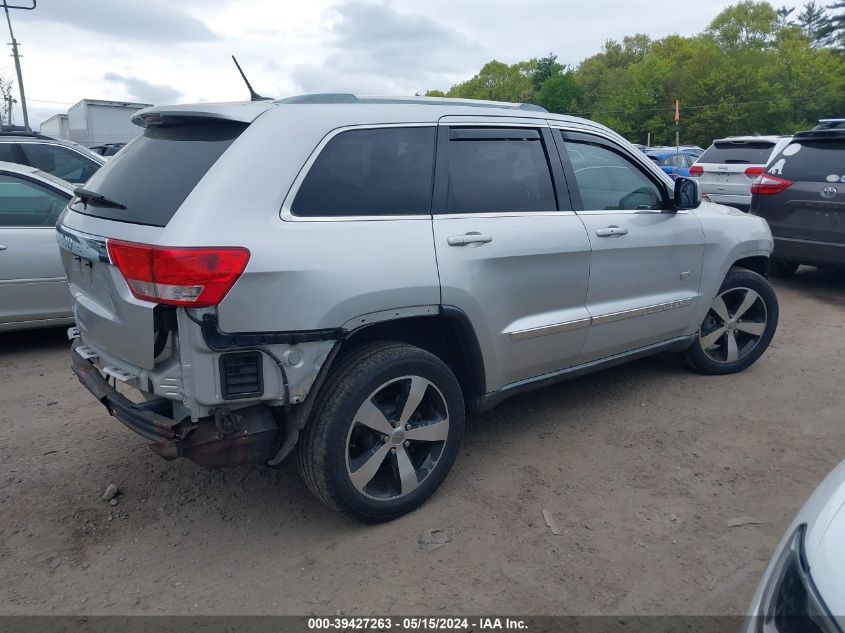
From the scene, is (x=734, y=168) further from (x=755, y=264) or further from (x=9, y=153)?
(x=9, y=153)

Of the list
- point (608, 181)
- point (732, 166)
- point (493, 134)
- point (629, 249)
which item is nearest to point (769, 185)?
point (732, 166)

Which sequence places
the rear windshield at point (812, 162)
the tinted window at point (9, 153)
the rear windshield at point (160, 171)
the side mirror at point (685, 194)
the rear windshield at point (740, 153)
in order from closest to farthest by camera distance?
the rear windshield at point (160, 171) < the side mirror at point (685, 194) < the rear windshield at point (812, 162) < the tinted window at point (9, 153) < the rear windshield at point (740, 153)

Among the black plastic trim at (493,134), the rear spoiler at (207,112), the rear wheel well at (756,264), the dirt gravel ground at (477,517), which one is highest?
the rear spoiler at (207,112)

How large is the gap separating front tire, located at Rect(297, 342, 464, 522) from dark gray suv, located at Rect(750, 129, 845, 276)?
18.6 ft

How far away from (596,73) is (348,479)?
9073 cm

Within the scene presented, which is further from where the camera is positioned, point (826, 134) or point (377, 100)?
point (826, 134)

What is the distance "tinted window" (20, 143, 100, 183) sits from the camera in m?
7.65

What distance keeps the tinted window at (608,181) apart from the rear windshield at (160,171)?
2000mm

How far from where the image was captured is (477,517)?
339 centimetres

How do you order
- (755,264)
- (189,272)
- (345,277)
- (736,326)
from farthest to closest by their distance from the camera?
1. (755,264)
2. (736,326)
3. (345,277)
4. (189,272)

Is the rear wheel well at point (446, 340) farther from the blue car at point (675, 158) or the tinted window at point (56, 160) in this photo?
the blue car at point (675, 158)

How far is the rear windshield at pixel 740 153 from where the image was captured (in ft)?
36.8

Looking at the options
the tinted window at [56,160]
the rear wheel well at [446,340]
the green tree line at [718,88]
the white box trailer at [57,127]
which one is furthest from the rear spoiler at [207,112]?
the green tree line at [718,88]

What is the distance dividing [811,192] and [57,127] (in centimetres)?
3153
